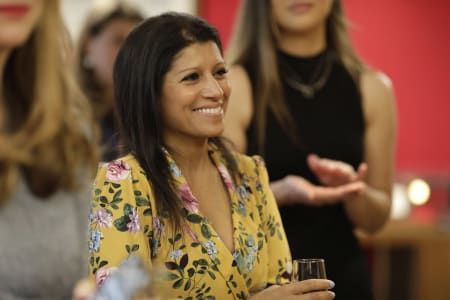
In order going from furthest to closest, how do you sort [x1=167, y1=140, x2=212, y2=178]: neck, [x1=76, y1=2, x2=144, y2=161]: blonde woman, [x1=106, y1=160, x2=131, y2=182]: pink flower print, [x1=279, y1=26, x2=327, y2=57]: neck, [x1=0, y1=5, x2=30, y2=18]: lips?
[x1=76, y1=2, x2=144, y2=161]: blonde woman → [x1=279, y1=26, x2=327, y2=57]: neck → [x1=0, y1=5, x2=30, y2=18]: lips → [x1=167, y1=140, x2=212, y2=178]: neck → [x1=106, y1=160, x2=131, y2=182]: pink flower print

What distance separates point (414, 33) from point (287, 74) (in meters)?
4.27

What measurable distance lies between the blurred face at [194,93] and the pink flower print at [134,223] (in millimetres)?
207

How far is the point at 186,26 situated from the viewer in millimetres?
1693

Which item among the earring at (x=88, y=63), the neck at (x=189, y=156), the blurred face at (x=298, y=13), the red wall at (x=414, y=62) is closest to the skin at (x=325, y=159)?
the blurred face at (x=298, y=13)

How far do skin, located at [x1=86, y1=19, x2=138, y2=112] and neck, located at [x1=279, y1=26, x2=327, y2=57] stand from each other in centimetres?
120

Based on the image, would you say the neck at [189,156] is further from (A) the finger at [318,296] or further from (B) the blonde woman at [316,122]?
(B) the blonde woman at [316,122]

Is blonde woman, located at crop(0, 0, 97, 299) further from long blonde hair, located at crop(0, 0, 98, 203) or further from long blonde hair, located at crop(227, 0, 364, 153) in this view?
long blonde hair, located at crop(227, 0, 364, 153)

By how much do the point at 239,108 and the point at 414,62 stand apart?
4441 millimetres

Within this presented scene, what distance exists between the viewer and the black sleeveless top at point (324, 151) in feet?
7.70

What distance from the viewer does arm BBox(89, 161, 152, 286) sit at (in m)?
1.51

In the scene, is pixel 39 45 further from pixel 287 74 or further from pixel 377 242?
pixel 377 242

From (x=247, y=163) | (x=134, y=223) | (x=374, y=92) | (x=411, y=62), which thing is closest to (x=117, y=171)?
(x=134, y=223)

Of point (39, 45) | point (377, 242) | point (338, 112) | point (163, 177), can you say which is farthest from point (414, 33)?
point (163, 177)

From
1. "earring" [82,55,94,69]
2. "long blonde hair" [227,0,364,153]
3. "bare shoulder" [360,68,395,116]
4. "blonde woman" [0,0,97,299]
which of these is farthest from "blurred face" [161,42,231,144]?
"earring" [82,55,94,69]
